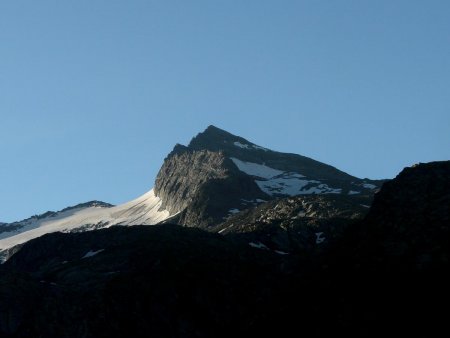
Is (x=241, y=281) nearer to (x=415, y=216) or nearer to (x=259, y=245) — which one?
(x=259, y=245)

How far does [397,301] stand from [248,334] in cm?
1978

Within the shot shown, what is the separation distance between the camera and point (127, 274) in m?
140

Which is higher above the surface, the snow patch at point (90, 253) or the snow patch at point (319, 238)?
the snow patch at point (319, 238)

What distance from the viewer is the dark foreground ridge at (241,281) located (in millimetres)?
92312

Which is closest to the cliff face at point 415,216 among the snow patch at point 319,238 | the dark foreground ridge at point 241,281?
the dark foreground ridge at point 241,281

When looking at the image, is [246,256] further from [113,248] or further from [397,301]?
[397,301]

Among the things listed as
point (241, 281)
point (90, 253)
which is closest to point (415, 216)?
point (241, 281)

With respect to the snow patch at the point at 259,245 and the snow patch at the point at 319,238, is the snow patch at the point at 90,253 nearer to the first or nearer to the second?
the snow patch at the point at 259,245

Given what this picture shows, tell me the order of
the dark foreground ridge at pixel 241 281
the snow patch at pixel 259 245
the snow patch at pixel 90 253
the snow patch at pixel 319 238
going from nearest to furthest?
the dark foreground ridge at pixel 241 281 → the snow patch at pixel 90 253 → the snow patch at pixel 259 245 → the snow patch at pixel 319 238

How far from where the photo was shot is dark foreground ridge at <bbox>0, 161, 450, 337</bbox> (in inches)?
3634

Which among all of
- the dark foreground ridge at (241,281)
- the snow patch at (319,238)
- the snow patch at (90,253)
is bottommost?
the dark foreground ridge at (241,281)

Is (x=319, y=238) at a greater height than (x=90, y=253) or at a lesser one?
greater

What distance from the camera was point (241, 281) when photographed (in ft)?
443

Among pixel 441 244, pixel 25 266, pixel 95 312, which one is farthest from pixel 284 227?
pixel 441 244
